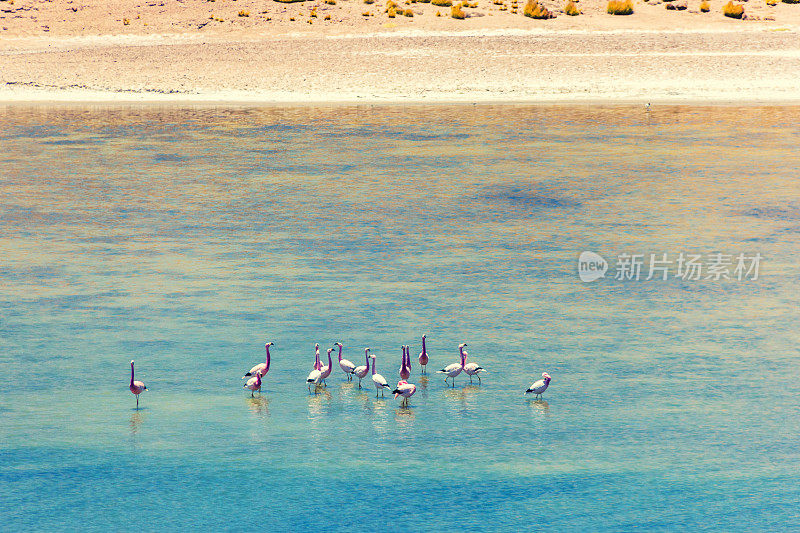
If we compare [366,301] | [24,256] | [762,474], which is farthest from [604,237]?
[24,256]

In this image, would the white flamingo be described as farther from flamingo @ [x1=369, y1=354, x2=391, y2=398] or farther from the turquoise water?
flamingo @ [x1=369, y1=354, x2=391, y2=398]

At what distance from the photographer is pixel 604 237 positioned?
1633 centimetres

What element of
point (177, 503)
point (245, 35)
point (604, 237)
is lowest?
point (177, 503)

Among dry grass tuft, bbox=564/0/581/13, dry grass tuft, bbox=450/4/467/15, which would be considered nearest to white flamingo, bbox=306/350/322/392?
dry grass tuft, bbox=450/4/467/15

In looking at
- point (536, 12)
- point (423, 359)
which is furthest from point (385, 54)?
point (423, 359)

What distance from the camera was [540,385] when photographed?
32.3ft

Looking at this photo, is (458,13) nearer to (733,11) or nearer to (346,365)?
(733,11)

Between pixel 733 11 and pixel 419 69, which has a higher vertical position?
pixel 733 11

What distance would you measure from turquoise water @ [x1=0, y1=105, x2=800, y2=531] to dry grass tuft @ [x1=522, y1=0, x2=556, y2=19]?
29764 mm

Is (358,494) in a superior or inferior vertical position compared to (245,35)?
inferior

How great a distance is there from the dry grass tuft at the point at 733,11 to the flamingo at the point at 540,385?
4743 centimetres

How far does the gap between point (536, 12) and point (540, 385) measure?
146ft

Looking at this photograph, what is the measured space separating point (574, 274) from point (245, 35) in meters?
36.9

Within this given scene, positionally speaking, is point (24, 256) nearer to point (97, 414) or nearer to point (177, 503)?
point (97, 414)
